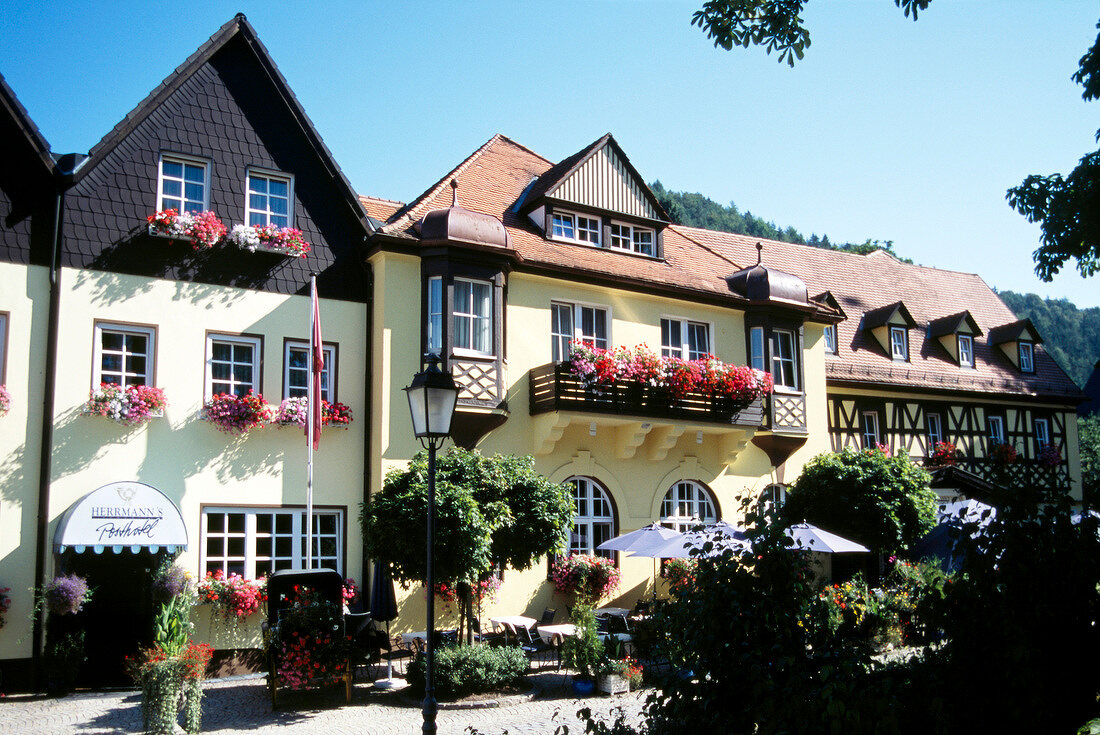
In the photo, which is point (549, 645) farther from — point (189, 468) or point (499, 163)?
point (499, 163)

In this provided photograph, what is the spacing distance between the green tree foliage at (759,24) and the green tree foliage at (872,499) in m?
12.9

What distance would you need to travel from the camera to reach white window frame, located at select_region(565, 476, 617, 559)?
19.9 meters

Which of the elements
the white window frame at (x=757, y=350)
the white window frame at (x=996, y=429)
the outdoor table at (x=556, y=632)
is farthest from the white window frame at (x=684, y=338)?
the white window frame at (x=996, y=429)

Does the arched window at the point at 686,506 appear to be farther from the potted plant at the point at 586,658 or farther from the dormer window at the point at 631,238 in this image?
the potted plant at the point at 586,658

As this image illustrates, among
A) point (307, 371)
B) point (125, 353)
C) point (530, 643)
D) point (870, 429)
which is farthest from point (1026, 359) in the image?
point (125, 353)

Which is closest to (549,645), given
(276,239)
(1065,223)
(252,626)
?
(252,626)

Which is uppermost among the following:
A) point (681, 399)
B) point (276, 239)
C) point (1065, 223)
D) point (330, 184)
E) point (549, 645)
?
point (330, 184)

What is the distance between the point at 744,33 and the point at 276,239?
10.6 meters

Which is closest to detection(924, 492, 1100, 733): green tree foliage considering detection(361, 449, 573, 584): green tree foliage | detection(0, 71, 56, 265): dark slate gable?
detection(361, 449, 573, 584): green tree foliage

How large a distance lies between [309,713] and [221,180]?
9.22m

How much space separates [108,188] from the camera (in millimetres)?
16062

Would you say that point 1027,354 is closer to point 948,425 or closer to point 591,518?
point 948,425

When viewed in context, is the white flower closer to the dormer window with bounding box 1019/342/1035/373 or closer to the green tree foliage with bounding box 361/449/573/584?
the green tree foliage with bounding box 361/449/573/584

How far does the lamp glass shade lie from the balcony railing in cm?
858
